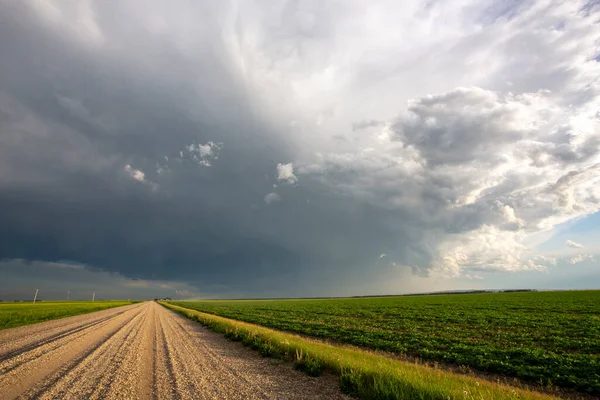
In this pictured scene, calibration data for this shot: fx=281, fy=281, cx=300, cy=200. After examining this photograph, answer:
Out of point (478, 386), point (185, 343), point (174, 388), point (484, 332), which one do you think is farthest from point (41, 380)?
point (484, 332)

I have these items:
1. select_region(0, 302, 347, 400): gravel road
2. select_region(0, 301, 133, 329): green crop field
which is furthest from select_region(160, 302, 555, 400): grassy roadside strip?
select_region(0, 301, 133, 329): green crop field

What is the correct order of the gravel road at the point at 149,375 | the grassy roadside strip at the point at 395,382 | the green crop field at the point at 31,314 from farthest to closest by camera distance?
the green crop field at the point at 31,314
the gravel road at the point at 149,375
the grassy roadside strip at the point at 395,382

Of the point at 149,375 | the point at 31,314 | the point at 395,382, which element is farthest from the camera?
the point at 31,314

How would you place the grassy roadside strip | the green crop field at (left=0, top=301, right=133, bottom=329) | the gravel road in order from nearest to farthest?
the grassy roadside strip, the gravel road, the green crop field at (left=0, top=301, right=133, bottom=329)

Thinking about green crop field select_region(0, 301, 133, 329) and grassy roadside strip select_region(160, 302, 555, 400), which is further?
green crop field select_region(0, 301, 133, 329)

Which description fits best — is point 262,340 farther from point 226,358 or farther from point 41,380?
point 41,380

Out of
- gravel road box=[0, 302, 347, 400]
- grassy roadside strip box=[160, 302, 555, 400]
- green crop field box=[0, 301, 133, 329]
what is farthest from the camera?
green crop field box=[0, 301, 133, 329]

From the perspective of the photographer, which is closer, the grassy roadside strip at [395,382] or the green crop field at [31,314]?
the grassy roadside strip at [395,382]

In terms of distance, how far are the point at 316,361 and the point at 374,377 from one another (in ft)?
12.2

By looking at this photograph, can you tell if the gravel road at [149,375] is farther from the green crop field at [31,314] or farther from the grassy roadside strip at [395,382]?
the green crop field at [31,314]

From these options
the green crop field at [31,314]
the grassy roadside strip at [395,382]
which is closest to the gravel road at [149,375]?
the grassy roadside strip at [395,382]

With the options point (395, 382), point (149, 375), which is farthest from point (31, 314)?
point (395, 382)

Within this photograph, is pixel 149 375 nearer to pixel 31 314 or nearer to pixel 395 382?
pixel 395 382

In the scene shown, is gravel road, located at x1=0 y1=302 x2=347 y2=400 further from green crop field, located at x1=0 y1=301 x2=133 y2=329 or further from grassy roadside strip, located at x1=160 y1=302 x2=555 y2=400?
green crop field, located at x1=0 y1=301 x2=133 y2=329
